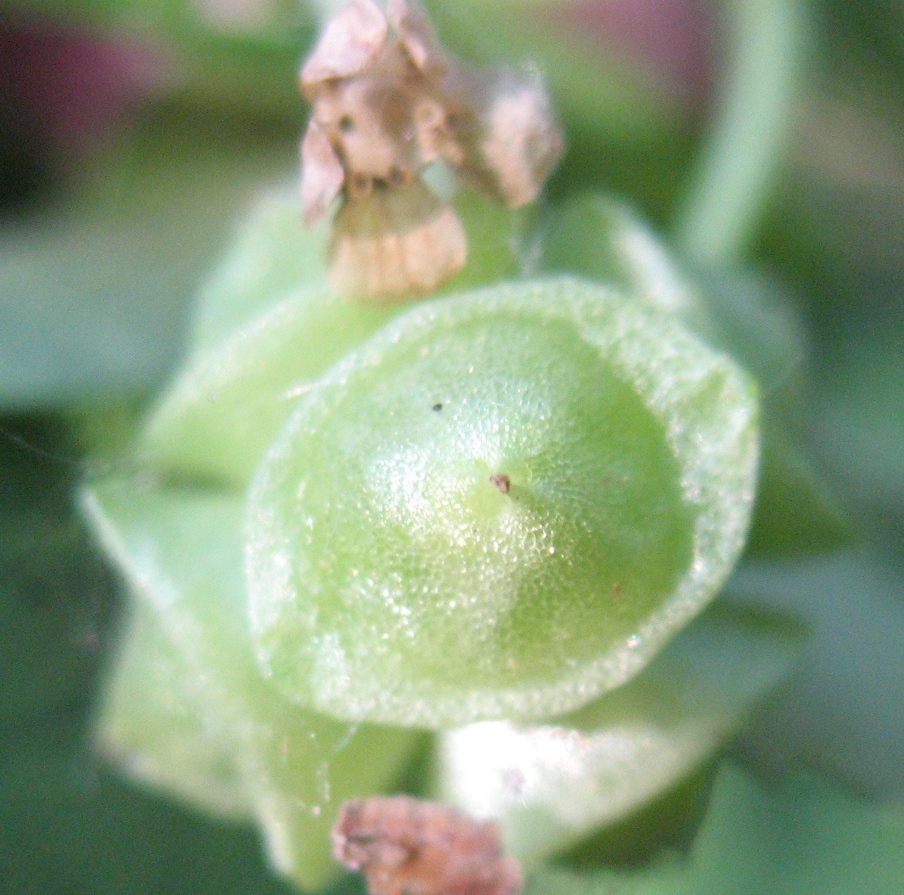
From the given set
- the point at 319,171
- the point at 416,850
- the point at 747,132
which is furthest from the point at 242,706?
the point at 747,132

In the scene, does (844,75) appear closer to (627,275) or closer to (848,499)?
(848,499)

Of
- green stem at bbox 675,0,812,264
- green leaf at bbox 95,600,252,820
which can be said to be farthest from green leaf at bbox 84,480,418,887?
green stem at bbox 675,0,812,264

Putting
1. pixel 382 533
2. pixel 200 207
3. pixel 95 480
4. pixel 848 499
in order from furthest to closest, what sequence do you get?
1. pixel 200 207
2. pixel 848 499
3. pixel 95 480
4. pixel 382 533

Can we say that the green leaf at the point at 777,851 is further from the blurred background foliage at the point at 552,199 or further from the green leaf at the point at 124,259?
the green leaf at the point at 124,259

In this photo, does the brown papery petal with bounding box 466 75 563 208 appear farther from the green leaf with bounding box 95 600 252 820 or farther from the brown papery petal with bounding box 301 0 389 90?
the green leaf with bounding box 95 600 252 820

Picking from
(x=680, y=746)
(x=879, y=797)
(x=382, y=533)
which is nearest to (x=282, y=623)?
(x=382, y=533)

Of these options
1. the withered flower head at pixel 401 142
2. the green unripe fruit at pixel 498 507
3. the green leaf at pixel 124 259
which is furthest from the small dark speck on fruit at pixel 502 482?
the green leaf at pixel 124 259
